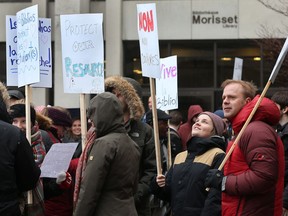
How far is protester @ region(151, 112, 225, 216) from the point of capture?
19.6ft

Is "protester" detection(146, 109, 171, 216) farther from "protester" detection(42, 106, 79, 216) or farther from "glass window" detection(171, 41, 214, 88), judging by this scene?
"glass window" detection(171, 41, 214, 88)

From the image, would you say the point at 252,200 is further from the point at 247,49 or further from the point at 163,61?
the point at 247,49

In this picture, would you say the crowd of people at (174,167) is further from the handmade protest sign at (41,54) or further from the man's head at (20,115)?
the handmade protest sign at (41,54)

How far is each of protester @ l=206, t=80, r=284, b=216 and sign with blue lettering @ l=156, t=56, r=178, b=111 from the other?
3144mm

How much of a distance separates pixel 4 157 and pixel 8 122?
0.36 m

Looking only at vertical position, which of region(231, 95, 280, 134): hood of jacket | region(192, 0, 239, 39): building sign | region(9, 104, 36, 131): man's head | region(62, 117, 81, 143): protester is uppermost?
region(192, 0, 239, 39): building sign

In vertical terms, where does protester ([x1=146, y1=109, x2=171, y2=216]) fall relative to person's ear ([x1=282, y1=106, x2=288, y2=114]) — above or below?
below

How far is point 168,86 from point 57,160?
315 centimetres

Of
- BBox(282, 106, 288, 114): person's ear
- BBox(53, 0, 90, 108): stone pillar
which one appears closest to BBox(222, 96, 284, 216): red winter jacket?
BBox(282, 106, 288, 114): person's ear

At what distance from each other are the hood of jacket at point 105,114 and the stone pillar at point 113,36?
14.2 metres

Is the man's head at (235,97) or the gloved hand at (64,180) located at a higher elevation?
the man's head at (235,97)

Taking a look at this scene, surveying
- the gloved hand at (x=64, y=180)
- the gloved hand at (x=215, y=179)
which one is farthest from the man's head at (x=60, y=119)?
the gloved hand at (x=215, y=179)

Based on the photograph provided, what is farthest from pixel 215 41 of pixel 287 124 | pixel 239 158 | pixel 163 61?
pixel 239 158

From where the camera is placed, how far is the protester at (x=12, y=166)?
504cm
